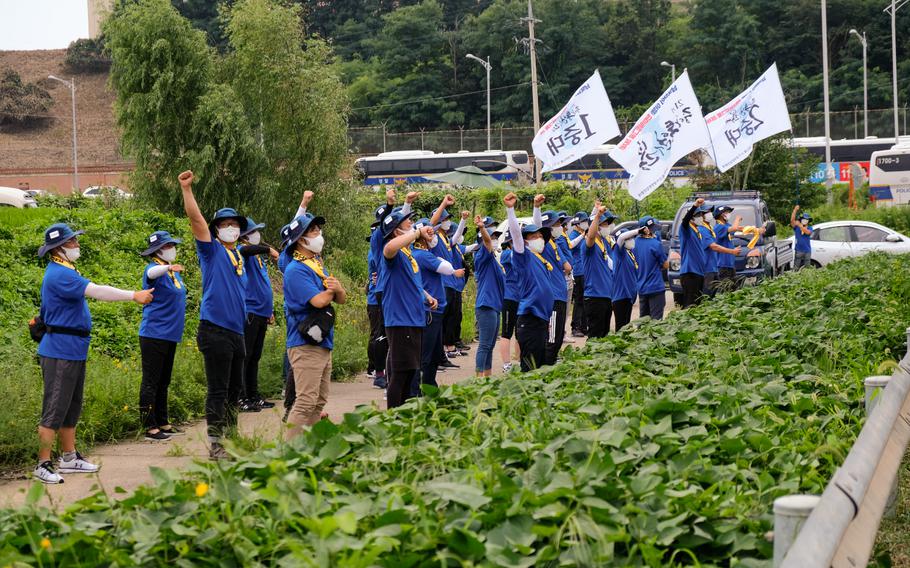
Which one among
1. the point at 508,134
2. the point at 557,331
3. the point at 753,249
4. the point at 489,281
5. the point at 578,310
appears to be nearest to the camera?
the point at 557,331

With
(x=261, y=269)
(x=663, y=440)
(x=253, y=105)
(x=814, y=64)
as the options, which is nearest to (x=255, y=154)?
(x=253, y=105)

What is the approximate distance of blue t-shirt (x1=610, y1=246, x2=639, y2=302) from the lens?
15.2 meters

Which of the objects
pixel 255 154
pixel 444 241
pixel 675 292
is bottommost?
→ pixel 675 292

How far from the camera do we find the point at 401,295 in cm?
966

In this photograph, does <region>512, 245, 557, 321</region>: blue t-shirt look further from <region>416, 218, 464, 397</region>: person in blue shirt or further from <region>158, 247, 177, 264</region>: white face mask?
<region>158, 247, 177, 264</region>: white face mask

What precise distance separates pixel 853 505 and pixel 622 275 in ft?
38.5

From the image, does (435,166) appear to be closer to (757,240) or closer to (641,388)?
(757,240)

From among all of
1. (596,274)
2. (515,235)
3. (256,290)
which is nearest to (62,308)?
(256,290)

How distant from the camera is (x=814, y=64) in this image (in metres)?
78.9

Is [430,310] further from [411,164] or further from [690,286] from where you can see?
[411,164]

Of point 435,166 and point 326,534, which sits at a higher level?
point 435,166

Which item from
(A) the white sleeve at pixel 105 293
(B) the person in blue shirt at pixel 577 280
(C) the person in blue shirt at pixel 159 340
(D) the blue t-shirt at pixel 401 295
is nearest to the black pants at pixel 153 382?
(C) the person in blue shirt at pixel 159 340

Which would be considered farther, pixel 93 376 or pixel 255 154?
pixel 255 154

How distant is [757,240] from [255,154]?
9.88 meters
